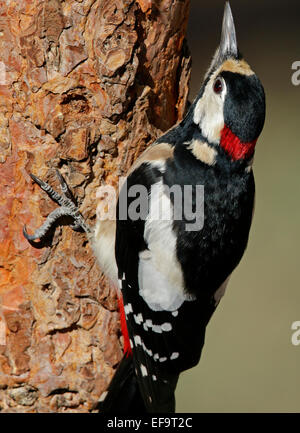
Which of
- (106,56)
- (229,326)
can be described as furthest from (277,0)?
(106,56)

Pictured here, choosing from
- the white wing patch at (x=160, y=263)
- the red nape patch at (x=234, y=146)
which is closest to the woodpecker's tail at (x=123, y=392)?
the white wing patch at (x=160, y=263)

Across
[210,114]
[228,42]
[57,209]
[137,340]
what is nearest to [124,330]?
[137,340]

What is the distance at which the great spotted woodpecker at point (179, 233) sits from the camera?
167 cm

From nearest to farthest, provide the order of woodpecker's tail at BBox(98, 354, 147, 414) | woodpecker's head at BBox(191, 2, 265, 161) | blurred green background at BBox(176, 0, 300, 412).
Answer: woodpecker's head at BBox(191, 2, 265, 161) → woodpecker's tail at BBox(98, 354, 147, 414) → blurred green background at BBox(176, 0, 300, 412)

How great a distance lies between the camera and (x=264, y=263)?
3662 mm

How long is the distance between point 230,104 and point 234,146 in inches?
4.5

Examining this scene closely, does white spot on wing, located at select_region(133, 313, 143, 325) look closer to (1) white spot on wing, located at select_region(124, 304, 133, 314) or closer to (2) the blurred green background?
(1) white spot on wing, located at select_region(124, 304, 133, 314)

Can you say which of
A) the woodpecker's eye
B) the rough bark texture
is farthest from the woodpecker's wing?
the woodpecker's eye

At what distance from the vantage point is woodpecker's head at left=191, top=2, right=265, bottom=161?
1568 millimetres

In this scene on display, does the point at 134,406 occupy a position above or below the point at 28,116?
below

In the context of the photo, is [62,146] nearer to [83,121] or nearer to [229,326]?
[83,121]

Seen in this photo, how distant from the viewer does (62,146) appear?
1698 millimetres
